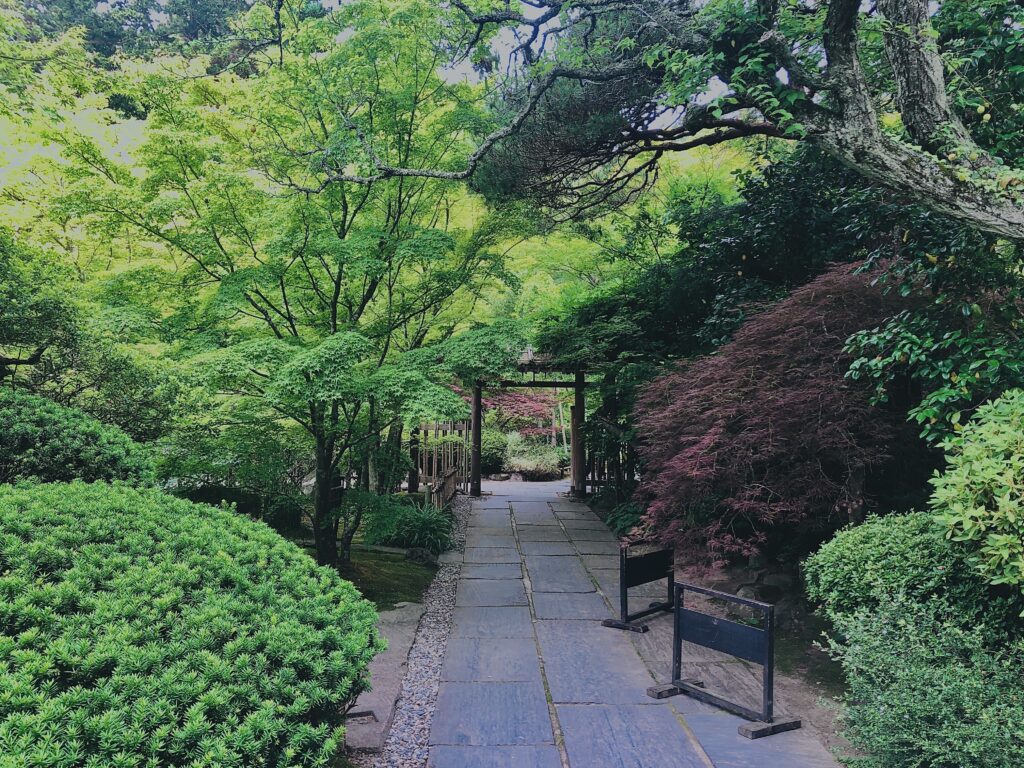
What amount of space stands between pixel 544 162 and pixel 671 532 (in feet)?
12.2

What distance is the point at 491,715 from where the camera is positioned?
335cm

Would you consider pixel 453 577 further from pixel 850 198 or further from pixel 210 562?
pixel 850 198

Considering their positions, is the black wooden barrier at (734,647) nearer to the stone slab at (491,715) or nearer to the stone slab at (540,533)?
the stone slab at (491,715)

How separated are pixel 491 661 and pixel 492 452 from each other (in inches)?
439

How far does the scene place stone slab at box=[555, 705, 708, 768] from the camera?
2873mm

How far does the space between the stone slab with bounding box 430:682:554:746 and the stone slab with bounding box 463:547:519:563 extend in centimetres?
331

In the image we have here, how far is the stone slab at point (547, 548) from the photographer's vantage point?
290 inches

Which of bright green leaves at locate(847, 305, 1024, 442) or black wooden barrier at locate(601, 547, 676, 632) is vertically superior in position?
bright green leaves at locate(847, 305, 1024, 442)

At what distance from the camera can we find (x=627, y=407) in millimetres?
8141

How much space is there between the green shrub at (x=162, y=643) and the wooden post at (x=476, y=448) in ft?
28.0

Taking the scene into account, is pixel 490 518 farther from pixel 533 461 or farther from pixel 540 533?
pixel 533 461

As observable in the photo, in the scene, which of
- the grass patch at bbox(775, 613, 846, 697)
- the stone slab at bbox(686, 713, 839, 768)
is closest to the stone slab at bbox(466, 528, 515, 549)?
the grass patch at bbox(775, 613, 846, 697)

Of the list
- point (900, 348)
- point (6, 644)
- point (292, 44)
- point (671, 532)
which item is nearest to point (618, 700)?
point (671, 532)

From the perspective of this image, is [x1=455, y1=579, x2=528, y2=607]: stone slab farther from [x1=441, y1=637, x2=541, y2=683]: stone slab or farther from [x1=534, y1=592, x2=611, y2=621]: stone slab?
[x1=441, y1=637, x2=541, y2=683]: stone slab
